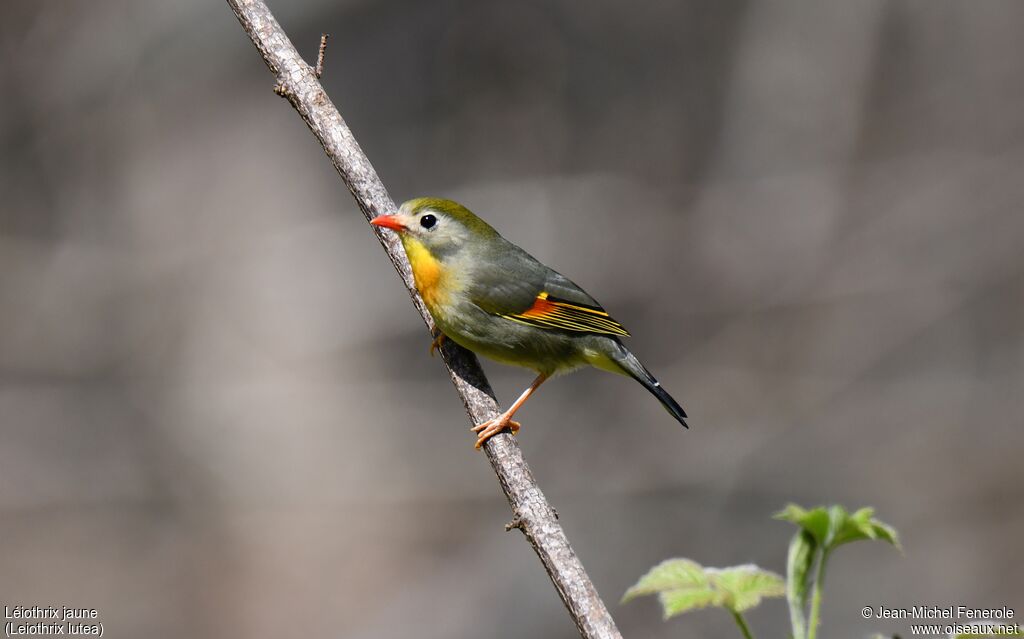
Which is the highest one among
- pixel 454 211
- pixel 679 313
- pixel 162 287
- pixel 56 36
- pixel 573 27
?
pixel 56 36

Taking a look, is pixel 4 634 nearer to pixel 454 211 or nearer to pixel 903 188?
pixel 454 211

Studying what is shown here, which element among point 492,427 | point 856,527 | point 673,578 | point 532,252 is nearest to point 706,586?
point 673,578

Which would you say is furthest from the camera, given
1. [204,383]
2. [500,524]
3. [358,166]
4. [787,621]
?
[204,383]

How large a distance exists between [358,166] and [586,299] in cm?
136

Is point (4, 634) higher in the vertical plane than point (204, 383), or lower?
lower

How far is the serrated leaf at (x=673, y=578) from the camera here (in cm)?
227

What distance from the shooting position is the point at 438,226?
15.1 feet

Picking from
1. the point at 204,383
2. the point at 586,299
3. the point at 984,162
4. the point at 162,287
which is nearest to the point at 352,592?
the point at 204,383

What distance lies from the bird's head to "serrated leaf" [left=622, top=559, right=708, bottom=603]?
2.27 metres

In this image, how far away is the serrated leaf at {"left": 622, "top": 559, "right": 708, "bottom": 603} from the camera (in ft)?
7.45

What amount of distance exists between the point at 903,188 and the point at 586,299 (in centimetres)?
637

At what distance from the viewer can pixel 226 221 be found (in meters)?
11.2

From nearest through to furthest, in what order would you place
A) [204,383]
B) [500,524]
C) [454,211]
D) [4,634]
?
[454,211] → [4,634] → [500,524] → [204,383]

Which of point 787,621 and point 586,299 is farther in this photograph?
point 787,621
